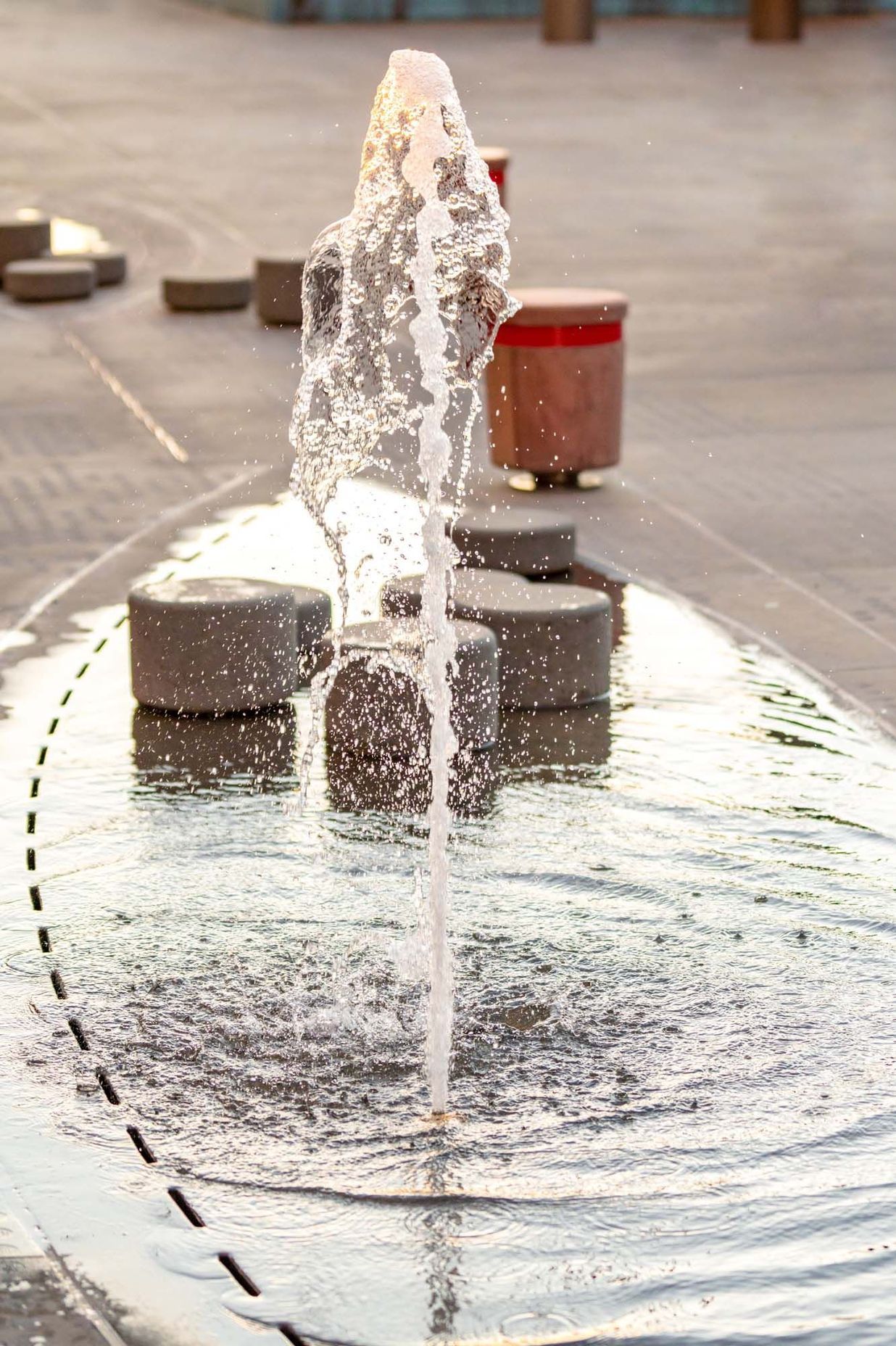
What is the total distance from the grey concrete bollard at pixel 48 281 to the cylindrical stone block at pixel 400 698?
9510 millimetres

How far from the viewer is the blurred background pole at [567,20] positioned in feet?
102

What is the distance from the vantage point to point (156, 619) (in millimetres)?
7887

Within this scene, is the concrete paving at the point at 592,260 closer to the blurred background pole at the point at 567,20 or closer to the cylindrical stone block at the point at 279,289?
the cylindrical stone block at the point at 279,289

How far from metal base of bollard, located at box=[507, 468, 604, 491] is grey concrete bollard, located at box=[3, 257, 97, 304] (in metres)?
5.92

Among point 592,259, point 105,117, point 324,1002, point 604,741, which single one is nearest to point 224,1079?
point 324,1002

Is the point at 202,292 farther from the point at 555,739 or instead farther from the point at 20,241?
the point at 555,739

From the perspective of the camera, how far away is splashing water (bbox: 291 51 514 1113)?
222 inches

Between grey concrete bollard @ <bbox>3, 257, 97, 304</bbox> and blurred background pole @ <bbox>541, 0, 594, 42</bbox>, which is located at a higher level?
blurred background pole @ <bbox>541, 0, 594, 42</bbox>

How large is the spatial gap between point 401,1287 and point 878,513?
6.95 metres

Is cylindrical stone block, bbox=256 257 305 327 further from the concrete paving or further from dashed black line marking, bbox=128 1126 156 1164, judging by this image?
dashed black line marking, bbox=128 1126 156 1164

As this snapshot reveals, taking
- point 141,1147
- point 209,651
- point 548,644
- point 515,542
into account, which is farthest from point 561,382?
point 141,1147

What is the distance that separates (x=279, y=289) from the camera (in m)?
15.5

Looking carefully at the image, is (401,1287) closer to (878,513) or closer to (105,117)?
(878,513)

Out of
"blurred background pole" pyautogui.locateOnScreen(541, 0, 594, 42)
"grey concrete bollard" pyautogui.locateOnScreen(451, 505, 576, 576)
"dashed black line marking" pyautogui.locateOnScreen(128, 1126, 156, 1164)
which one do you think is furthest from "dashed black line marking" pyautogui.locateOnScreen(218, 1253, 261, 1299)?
"blurred background pole" pyautogui.locateOnScreen(541, 0, 594, 42)
